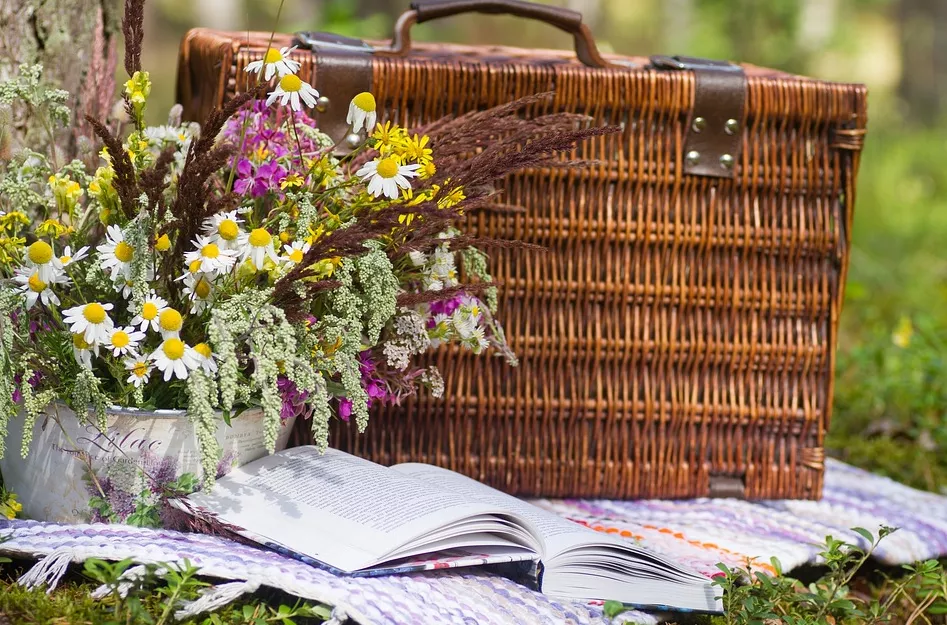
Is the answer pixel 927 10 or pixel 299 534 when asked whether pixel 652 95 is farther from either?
pixel 927 10

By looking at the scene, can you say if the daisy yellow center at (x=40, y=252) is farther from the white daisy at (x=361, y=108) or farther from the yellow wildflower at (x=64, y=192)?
the white daisy at (x=361, y=108)

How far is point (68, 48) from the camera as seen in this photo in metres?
1.63

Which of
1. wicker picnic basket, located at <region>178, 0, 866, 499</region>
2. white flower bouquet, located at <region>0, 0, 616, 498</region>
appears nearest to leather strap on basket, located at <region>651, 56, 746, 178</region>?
wicker picnic basket, located at <region>178, 0, 866, 499</region>

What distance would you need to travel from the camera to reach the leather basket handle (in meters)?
1.62

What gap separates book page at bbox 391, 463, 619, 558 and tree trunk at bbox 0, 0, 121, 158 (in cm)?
85

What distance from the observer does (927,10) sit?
9016mm

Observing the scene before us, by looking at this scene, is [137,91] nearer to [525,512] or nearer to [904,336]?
[525,512]

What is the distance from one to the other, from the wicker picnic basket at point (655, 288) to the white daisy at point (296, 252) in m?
0.48

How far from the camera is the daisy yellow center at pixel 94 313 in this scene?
1.08 meters

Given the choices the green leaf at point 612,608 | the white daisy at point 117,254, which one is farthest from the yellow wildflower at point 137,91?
the green leaf at point 612,608

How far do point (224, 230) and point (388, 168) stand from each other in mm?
213

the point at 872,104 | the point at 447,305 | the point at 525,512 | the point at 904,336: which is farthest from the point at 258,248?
the point at 872,104

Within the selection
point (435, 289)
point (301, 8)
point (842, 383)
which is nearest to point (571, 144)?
point (435, 289)

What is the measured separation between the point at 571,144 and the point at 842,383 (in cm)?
187
